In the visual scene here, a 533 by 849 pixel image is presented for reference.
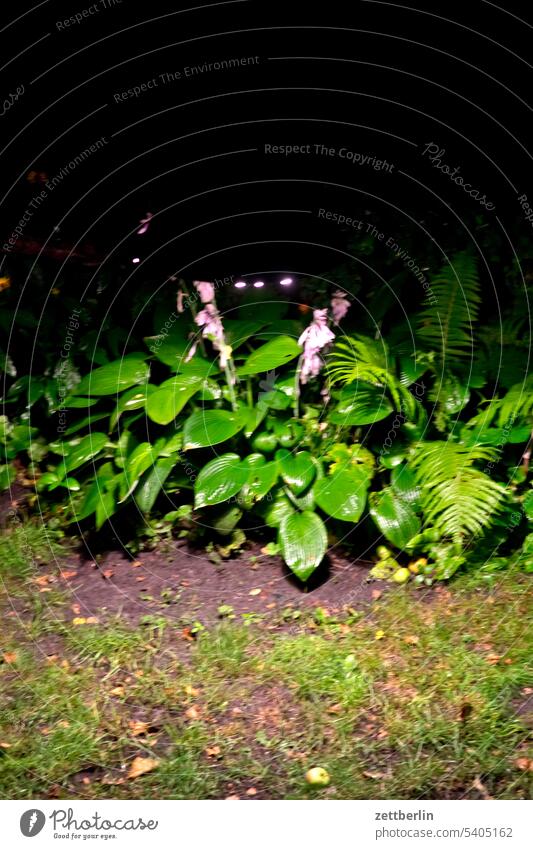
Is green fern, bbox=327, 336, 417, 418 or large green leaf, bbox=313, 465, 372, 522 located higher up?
green fern, bbox=327, 336, 417, 418

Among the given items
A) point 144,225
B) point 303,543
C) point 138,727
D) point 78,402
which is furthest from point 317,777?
point 144,225

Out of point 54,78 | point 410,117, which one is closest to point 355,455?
point 410,117

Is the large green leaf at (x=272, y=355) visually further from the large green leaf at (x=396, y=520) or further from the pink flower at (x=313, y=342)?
the large green leaf at (x=396, y=520)

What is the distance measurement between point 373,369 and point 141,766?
2019 mm

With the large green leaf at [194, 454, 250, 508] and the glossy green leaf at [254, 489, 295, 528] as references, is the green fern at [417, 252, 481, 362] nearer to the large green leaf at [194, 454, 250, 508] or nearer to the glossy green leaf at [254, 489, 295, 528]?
the glossy green leaf at [254, 489, 295, 528]

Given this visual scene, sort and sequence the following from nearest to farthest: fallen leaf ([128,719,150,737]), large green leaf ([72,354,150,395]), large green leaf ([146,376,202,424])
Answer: fallen leaf ([128,719,150,737]), large green leaf ([146,376,202,424]), large green leaf ([72,354,150,395])

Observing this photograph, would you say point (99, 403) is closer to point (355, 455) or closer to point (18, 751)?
point (355, 455)

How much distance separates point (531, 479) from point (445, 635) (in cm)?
111

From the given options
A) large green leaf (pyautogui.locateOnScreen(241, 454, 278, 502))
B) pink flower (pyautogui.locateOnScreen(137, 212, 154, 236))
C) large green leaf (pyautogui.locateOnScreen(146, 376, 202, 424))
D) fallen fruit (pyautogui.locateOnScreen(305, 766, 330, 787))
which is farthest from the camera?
pink flower (pyautogui.locateOnScreen(137, 212, 154, 236))

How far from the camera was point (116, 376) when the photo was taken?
4.12 meters

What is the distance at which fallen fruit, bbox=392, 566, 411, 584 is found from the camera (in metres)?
3.67

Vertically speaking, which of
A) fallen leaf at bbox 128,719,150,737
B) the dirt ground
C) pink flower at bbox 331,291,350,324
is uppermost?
pink flower at bbox 331,291,350,324

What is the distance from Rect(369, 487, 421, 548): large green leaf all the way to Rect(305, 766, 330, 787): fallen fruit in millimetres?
1254
